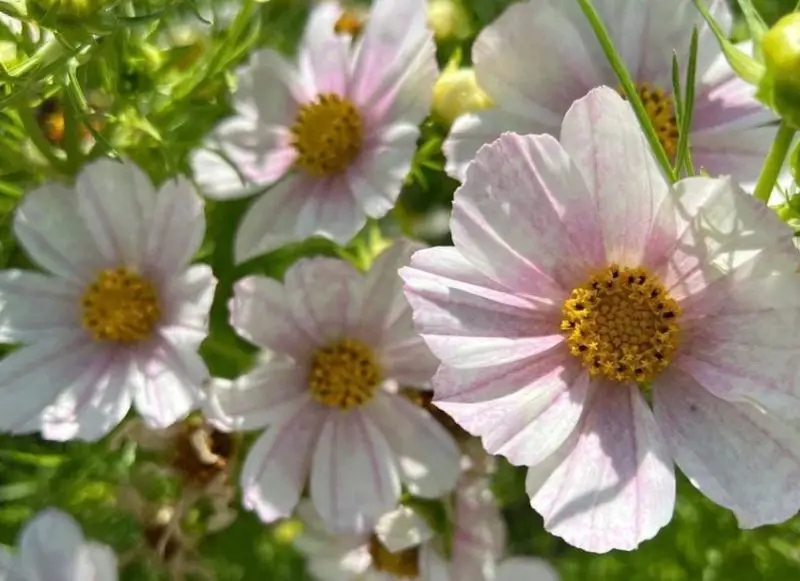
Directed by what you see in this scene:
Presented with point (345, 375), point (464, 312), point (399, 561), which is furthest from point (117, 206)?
point (399, 561)

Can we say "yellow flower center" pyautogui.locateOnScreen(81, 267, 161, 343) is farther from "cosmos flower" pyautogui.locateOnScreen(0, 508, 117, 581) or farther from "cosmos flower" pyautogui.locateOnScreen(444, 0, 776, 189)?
"cosmos flower" pyautogui.locateOnScreen(444, 0, 776, 189)

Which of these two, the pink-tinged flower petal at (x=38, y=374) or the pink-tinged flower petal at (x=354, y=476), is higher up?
the pink-tinged flower petal at (x=38, y=374)

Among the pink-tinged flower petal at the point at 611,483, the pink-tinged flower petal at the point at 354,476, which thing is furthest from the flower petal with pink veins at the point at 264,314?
the pink-tinged flower petal at the point at 611,483

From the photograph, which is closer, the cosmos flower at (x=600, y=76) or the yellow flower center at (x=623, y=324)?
the yellow flower center at (x=623, y=324)

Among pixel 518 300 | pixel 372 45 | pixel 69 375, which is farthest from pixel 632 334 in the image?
pixel 69 375

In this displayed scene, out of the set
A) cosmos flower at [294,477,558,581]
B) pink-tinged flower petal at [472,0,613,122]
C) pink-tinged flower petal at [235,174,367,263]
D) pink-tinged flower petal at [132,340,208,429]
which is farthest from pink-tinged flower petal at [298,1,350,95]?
cosmos flower at [294,477,558,581]

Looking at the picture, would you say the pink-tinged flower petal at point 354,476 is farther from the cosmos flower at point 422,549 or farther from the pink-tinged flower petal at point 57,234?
the pink-tinged flower petal at point 57,234

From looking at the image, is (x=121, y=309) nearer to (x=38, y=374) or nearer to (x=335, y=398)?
(x=38, y=374)
